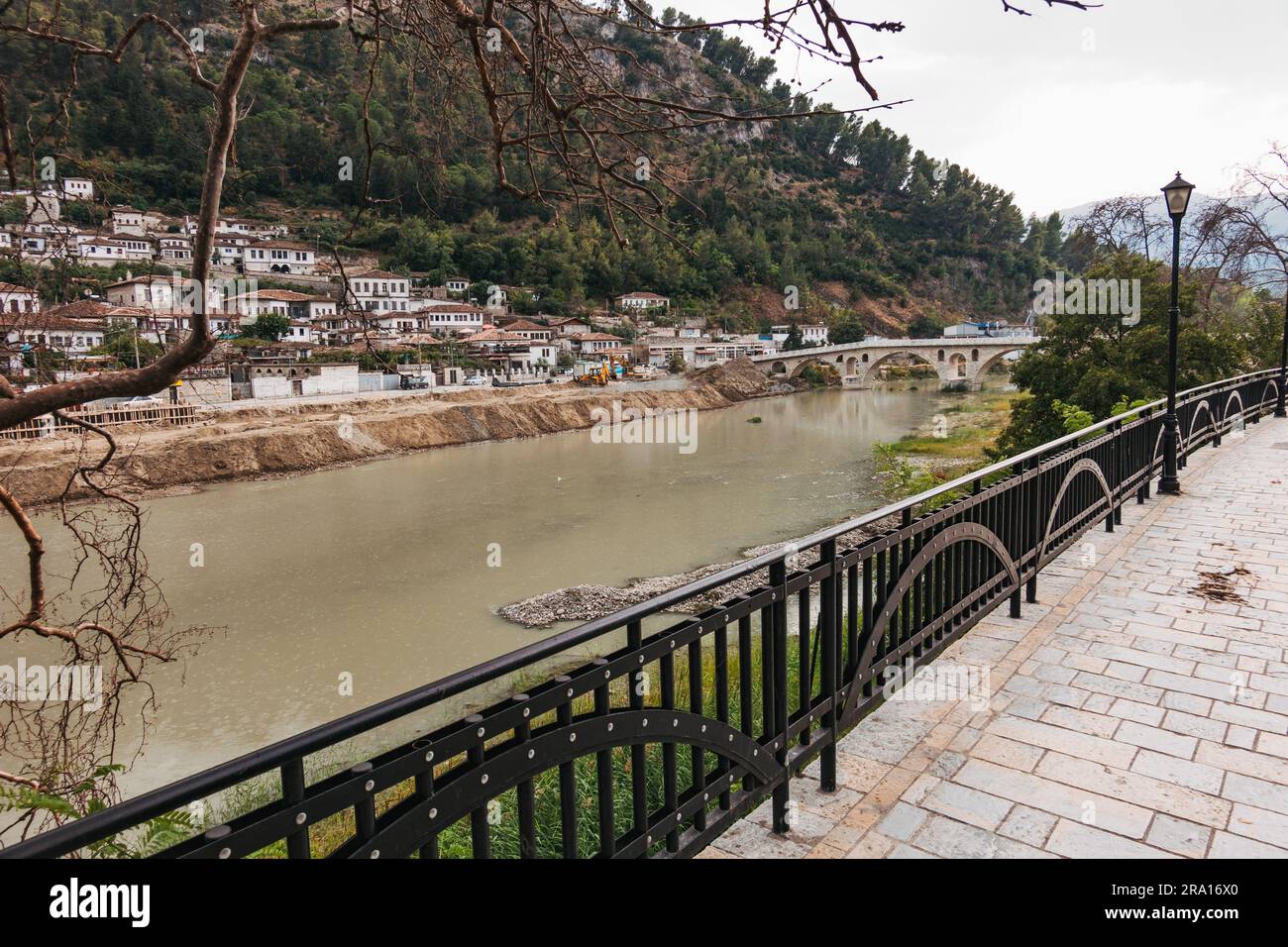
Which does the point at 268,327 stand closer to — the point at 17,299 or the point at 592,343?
the point at 592,343

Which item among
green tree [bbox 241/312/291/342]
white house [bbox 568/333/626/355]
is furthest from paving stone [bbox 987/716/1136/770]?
white house [bbox 568/333/626/355]

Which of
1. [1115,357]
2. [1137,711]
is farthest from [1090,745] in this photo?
[1115,357]

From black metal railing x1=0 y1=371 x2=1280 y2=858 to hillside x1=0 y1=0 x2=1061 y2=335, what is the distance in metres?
1.46

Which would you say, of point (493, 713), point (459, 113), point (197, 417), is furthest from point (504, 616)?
point (197, 417)

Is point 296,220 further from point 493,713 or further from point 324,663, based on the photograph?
point 493,713

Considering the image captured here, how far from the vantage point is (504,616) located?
14312 millimetres

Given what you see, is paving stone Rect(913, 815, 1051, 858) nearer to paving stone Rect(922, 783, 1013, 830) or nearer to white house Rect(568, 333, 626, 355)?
paving stone Rect(922, 783, 1013, 830)

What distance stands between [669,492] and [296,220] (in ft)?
189

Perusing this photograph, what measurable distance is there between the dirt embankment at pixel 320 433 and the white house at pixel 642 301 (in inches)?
1094

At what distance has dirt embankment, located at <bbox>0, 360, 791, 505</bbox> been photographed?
2741 cm

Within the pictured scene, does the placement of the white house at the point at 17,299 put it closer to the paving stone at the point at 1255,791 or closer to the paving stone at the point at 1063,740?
the paving stone at the point at 1063,740

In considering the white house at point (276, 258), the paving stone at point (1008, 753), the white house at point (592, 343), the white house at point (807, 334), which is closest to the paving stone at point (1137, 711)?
the paving stone at point (1008, 753)

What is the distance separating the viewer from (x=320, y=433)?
110 ft

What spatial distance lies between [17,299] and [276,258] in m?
66.5
